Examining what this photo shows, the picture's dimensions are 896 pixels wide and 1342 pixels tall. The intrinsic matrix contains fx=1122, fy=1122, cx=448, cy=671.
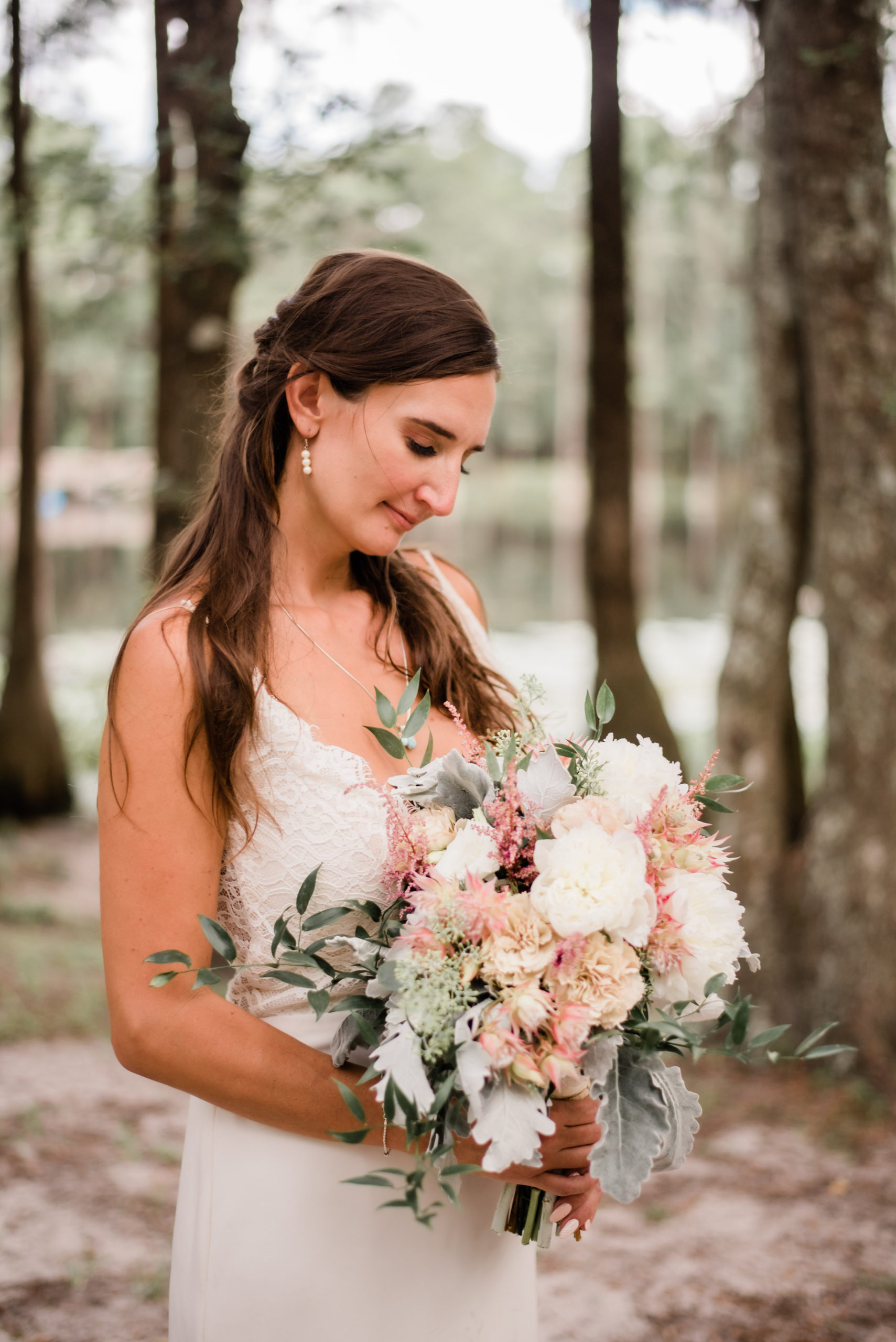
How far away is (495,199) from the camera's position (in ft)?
121

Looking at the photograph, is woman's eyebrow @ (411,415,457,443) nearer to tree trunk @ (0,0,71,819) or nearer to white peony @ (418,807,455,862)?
white peony @ (418,807,455,862)

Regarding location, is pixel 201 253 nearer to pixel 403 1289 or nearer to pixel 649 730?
pixel 649 730

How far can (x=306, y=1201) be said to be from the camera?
1.86m

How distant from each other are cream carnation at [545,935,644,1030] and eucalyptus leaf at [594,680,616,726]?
0.35 m

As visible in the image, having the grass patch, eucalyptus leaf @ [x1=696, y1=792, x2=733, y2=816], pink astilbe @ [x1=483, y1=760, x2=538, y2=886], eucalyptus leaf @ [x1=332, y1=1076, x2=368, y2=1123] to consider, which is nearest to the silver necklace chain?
pink astilbe @ [x1=483, y1=760, x2=538, y2=886]

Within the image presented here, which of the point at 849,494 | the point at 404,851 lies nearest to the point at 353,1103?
the point at 404,851

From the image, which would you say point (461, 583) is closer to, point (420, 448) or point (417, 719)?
point (420, 448)

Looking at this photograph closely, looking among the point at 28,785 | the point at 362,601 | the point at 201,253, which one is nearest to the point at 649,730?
the point at 201,253

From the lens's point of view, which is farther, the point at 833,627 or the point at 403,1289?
the point at 833,627

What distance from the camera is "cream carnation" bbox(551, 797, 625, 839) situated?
5.06ft

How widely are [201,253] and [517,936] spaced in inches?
201

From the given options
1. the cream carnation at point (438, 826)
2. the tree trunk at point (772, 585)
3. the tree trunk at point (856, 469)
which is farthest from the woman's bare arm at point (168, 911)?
the tree trunk at point (772, 585)

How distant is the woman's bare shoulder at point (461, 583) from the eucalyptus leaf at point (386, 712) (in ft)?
2.98

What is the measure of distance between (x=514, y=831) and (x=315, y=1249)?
0.85 meters
